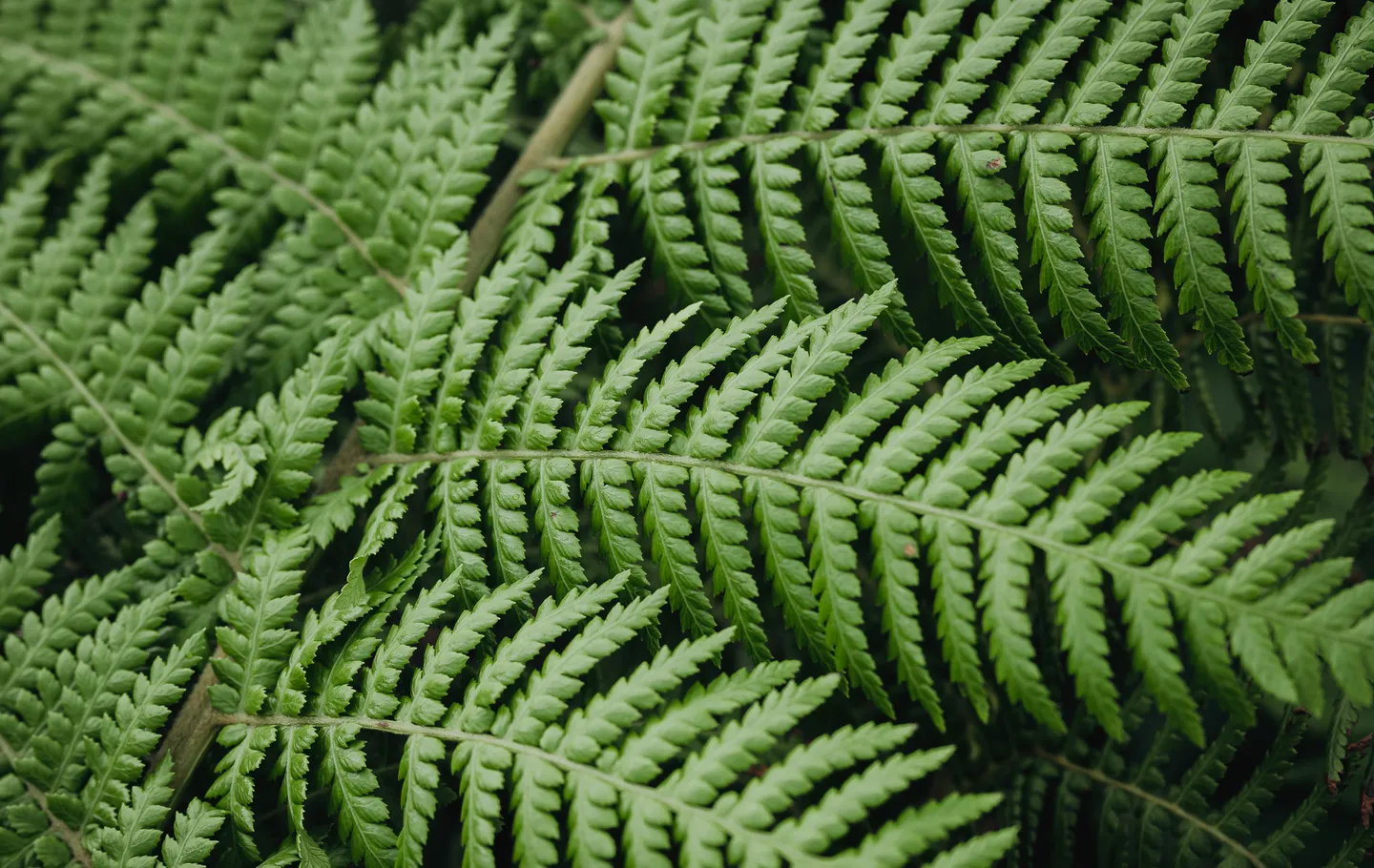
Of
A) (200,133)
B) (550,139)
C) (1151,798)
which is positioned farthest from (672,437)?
(200,133)

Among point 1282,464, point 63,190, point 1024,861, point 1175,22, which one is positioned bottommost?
point 1024,861

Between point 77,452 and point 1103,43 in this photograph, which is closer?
point 1103,43

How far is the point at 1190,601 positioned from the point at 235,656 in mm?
1325

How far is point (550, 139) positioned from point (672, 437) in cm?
85

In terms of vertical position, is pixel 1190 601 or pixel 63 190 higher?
pixel 63 190

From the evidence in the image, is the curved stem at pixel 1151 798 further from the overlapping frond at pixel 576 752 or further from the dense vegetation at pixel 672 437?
the overlapping frond at pixel 576 752

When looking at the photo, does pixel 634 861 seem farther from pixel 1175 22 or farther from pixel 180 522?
pixel 1175 22

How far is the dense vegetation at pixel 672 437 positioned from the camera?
102 cm

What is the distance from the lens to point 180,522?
1.44 meters

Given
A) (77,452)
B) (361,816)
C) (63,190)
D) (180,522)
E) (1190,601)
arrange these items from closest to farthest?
1. (1190,601)
2. (361,816)
3. (180,522)
4. (77,452)
5. (63,190)

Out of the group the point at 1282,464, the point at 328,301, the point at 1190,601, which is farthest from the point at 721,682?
the point at 1282,464

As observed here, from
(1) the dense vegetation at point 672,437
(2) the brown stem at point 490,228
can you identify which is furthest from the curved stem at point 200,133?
(2) the brown stem at point 490,228

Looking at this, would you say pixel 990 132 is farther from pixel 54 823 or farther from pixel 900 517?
pixel 54 823

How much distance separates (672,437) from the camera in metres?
1.22
